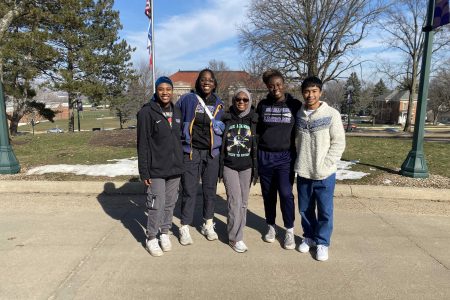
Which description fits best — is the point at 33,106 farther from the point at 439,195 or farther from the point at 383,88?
the point at 383,88

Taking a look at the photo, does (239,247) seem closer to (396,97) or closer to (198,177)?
(198,177)

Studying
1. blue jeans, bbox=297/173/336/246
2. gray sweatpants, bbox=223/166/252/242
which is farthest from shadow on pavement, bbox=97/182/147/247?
blue jeans, bbox=297/173/336/246

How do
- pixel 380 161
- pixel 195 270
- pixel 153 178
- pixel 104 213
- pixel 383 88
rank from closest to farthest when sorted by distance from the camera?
pixel 195 270
pixel 153 178
pixel 104 213
pixel 380 161
pixel 383 88

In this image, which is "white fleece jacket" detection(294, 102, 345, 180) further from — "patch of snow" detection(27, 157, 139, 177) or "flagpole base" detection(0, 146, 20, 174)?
"flagpole base" detection(0, 146, 20, 174)

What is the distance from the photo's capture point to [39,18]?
10953 millimetres

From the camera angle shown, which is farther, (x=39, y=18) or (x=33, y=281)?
(x=39, y=18)

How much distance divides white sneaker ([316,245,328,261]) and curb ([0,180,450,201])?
2294mm

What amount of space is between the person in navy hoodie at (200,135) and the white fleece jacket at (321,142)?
91cm

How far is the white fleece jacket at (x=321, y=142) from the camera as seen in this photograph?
10.9 ft

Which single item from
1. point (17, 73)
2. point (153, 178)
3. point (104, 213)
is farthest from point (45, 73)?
point (153, 178)

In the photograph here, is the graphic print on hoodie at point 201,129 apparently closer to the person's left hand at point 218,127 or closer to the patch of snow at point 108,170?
the person's left hand at point 218,127

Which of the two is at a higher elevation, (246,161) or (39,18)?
(39,18)

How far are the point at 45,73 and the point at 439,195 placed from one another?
19.0 m

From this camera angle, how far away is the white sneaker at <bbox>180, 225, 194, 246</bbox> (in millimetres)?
3781
